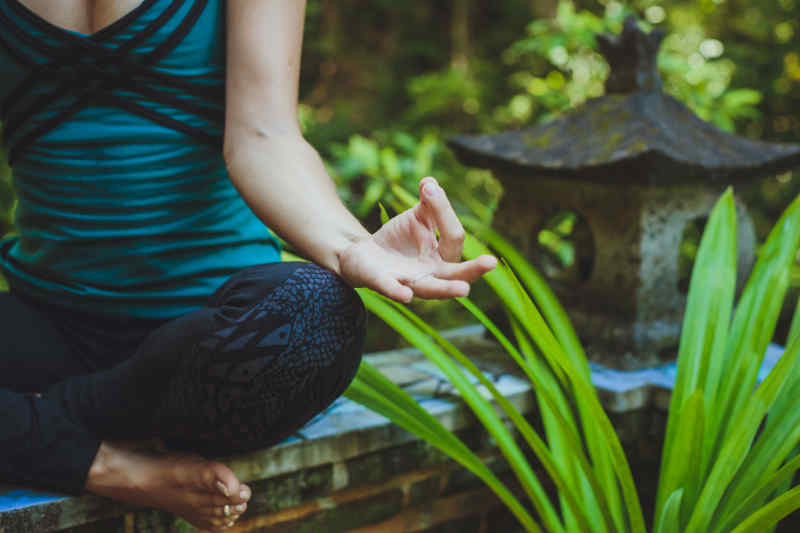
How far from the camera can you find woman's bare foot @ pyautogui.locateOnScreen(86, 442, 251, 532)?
37.6 inches

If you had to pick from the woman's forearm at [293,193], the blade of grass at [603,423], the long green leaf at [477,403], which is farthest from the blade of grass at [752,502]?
the woman's forearm at [293,193]

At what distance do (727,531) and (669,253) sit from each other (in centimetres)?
73

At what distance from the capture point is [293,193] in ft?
2.95

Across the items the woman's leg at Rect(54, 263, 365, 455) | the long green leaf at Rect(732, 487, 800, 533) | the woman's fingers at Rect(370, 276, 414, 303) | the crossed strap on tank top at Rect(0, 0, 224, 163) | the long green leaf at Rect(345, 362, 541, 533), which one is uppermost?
the crossed strap on tank top at Rect(0, 0, 224, 163)

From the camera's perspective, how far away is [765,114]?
3.59 meters

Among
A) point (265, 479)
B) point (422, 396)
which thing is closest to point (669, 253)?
point (422, 396)

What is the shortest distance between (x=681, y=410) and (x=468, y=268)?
17.6 inches

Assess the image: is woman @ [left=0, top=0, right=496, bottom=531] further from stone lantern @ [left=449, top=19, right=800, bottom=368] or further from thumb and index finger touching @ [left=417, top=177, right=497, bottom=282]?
stone lantern @ [left=449, top=19, right=800, bottom=368]

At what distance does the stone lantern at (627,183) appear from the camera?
149cm

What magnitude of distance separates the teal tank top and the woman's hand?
0.35 meters

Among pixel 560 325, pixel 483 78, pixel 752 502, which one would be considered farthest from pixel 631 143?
pixel 483 78

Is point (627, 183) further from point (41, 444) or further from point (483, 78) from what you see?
point (483, 78)

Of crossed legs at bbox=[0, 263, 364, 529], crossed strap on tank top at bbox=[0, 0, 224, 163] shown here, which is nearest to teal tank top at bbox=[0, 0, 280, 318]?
crossed strap on tank top at bbox=[0, 0, 224, 163]

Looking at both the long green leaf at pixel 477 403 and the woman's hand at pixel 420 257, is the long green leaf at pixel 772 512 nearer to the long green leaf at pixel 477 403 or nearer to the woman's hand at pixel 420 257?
the long green leaf at pixel 477 403
